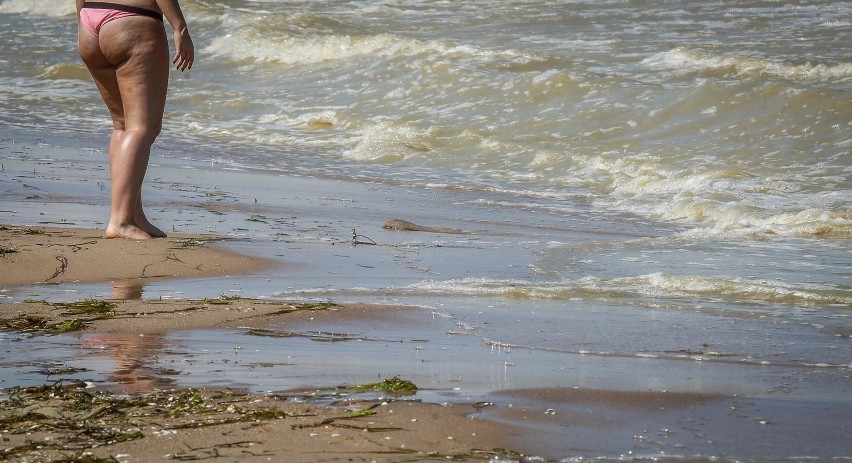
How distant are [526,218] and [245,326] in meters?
4.41

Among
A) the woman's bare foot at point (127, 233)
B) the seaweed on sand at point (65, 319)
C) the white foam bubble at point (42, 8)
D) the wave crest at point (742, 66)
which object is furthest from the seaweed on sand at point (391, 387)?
the white foam bubble at point (42, 8)

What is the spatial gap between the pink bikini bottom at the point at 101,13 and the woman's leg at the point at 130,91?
0.02m

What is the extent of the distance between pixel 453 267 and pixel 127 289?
64.0 inches

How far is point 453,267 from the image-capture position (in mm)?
5785

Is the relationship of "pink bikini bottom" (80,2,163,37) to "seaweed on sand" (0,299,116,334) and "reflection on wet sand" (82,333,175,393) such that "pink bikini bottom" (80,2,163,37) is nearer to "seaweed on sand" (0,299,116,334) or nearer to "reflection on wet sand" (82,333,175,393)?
"seaweed on sand" (0,299,116,334)

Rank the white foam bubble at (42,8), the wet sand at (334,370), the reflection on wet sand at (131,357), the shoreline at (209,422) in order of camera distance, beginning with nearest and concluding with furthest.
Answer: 1. the shoreline at (209,422)
2. the wet sand at (334,370)
3. the reflection on wet sand at (131,357)
4. the white foam bubble at (42,8)

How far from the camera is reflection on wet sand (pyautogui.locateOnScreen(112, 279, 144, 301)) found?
15.3 feet

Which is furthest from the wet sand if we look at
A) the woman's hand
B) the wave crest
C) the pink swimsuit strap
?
the wave crest

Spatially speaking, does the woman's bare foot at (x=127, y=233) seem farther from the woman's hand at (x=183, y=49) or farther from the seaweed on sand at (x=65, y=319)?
the seaweed on sand at (x=65, y=319)

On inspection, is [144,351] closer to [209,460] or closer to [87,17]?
[209,460]

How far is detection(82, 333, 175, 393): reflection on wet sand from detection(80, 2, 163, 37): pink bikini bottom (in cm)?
239

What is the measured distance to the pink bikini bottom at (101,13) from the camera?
19.1ft

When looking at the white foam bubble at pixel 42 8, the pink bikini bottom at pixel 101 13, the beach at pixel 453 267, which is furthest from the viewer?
the white foam bubble at pixel 42 8

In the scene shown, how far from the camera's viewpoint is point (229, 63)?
18828 mm
